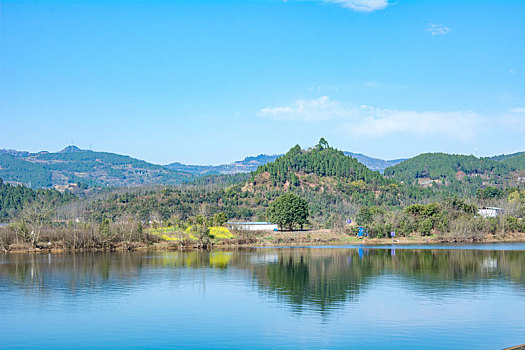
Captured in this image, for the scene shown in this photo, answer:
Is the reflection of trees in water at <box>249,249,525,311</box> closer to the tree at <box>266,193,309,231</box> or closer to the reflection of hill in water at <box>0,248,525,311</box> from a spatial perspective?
the reflection of hill in water at <box>0,248,525,311</box>

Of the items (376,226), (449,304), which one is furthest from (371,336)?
(376,226)

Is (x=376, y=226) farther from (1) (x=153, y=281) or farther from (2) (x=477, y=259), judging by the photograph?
(1) (x=153, y=281)

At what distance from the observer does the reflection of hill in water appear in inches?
1522

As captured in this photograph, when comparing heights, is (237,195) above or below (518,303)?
above

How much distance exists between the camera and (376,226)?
293 feet

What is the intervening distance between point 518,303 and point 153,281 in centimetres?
2690

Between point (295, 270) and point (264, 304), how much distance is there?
16830mm

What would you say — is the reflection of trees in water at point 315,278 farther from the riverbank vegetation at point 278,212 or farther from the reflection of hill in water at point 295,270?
the riverbank vegetation at point 278,212

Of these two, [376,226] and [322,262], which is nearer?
[322,262]

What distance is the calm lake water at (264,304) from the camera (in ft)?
81.0

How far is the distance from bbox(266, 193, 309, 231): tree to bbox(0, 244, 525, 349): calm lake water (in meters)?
42.1

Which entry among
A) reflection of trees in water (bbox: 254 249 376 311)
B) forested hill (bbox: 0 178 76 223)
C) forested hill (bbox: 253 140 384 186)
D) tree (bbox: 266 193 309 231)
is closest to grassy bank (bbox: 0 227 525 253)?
tree (bbox: 266 193 309 231)

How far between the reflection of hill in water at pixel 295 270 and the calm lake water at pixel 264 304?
11 centimetres

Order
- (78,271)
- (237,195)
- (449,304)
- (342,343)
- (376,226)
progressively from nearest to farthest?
(342,343), (449,304), (78,271), (376,226), (237,195)
